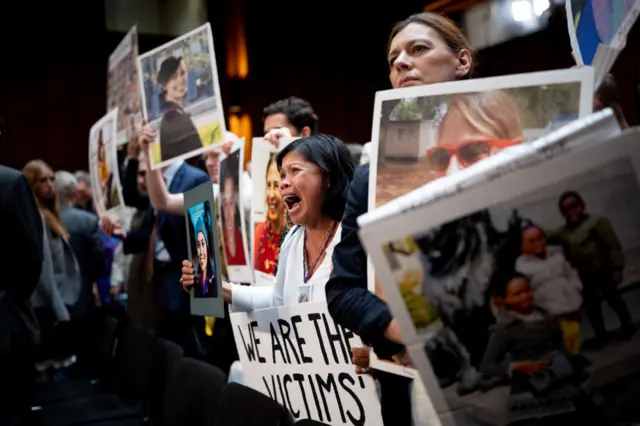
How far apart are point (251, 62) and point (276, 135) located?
22.2 ft

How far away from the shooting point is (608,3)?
1.36 metres

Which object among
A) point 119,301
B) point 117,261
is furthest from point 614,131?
point 119,301

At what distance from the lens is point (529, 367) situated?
3.02ft

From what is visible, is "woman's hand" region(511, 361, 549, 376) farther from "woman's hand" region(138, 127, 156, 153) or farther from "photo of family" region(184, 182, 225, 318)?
"woman's hand" region(138, 127, 156, 153)

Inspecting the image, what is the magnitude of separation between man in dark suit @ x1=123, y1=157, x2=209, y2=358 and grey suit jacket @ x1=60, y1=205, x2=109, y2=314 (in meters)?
1.91

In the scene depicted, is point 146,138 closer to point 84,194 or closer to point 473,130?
point 473,130

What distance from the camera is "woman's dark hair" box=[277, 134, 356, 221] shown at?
6.10ft

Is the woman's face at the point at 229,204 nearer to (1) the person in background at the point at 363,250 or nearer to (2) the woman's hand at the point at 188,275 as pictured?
(2) the woman's hand at the point at 188,275

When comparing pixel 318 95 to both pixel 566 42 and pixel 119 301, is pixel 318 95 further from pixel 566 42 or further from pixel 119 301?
pixel 119 301

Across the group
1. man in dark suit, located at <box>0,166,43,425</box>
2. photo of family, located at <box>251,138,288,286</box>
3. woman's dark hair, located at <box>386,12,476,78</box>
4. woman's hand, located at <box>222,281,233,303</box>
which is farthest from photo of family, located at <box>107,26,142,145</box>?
woman's dark hair, located at <box>386,12,476,78</box>

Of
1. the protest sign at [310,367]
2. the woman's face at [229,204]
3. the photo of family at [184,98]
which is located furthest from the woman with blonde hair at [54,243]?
the protest sign at [310,367]

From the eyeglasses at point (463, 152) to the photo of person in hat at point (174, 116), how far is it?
1750 millimetres

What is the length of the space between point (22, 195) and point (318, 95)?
23.3 feet

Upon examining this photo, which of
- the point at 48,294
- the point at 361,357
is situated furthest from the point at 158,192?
the point at 361,357
